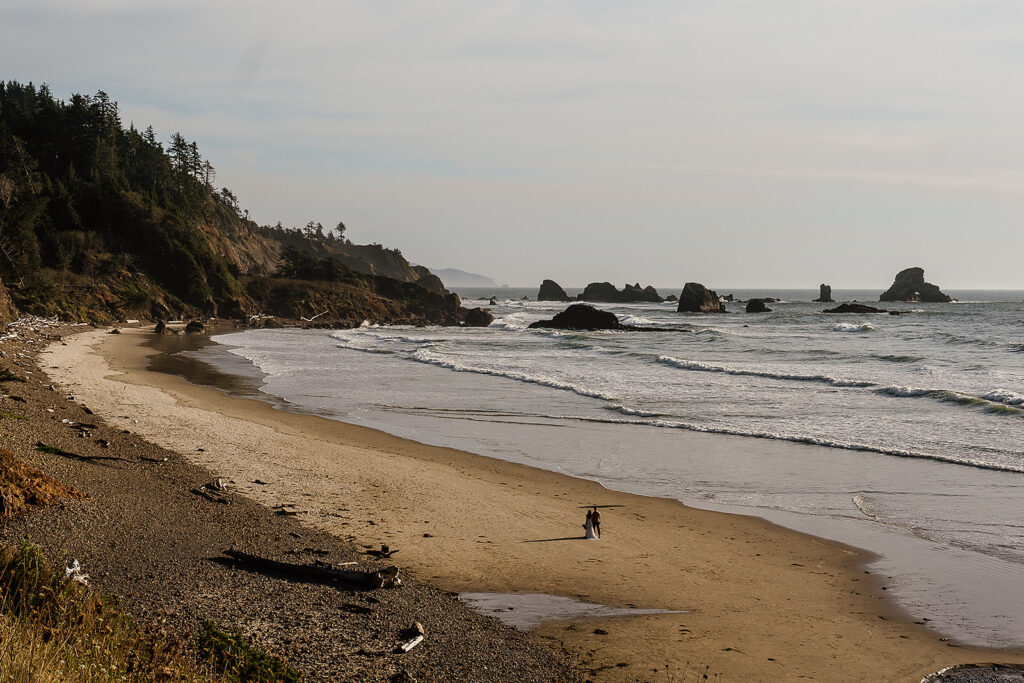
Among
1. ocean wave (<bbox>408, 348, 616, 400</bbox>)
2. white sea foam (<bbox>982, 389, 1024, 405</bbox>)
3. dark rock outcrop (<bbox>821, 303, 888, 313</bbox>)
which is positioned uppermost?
dark rock outcrop (<bbox>821, 303, 888, 313</bbox>)

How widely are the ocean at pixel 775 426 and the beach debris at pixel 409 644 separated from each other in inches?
268

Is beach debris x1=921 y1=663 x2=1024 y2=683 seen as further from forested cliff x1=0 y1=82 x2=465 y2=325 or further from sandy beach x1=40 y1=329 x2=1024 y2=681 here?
forested cliff x1=0 y1=82 x2=465 y2=325

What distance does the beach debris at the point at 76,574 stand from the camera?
7.72m

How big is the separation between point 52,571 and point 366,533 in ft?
16.2

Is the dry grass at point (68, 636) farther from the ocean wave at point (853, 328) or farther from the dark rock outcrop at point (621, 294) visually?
the dark rock outcrop at point (621, 294)

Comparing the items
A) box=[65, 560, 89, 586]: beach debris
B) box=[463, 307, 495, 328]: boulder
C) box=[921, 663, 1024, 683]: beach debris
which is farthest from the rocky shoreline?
box=[463, 307, 495, 328]: boulder

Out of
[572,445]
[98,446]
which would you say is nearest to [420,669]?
[98,446]

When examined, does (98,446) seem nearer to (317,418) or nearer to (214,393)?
(317,418)

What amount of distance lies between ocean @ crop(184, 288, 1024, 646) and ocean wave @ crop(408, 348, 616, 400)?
0.45 feet

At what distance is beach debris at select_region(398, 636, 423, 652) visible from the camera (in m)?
7.80

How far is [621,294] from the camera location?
175750 mm

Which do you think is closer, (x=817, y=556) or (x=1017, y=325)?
(x=817, y=556)

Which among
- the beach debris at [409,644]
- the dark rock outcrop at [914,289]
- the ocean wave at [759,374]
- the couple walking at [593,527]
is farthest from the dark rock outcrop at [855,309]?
the beach debris at [409,644]

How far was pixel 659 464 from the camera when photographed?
18547 mm
